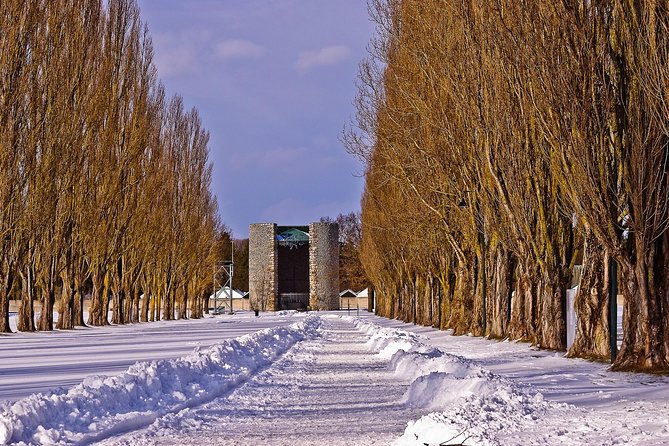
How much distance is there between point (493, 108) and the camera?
22859mm

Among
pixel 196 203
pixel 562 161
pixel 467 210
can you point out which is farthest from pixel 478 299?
pixel 196 203

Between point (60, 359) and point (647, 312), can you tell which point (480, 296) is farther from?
point (647, 312)

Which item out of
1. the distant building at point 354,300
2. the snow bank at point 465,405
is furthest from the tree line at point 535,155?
the distant building at point 354,300

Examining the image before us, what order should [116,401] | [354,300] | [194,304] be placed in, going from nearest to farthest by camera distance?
[116,401]
[194,304]
[354,300]

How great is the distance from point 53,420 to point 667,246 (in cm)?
1058

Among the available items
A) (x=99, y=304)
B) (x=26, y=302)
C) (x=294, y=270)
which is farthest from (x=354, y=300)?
(x=26, y=302)

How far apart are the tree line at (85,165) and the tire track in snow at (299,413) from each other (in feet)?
57.9

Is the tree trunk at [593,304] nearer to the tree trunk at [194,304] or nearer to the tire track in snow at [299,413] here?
the tire track in snow at [299,413]

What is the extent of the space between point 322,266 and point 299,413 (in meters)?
91.1

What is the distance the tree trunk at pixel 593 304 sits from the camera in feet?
60.4

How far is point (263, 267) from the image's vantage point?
10306 cm

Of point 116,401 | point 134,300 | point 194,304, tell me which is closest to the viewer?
point 116,401

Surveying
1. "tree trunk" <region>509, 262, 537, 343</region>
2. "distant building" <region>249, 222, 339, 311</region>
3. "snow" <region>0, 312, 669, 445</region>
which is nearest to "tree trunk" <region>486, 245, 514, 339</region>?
"tree trunk" <region>509, 262, 537, 343</region>

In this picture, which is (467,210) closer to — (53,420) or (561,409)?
(561,409)
